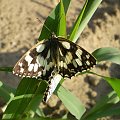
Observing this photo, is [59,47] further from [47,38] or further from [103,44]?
[103,44]

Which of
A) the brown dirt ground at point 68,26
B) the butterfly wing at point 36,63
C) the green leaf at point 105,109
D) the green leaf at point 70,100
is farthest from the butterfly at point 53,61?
the brown dirt ground at point 68,26

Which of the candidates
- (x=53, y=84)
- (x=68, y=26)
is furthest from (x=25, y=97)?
(x=68, y=26)

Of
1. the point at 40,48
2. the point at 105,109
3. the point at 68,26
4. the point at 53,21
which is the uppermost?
the point at 53,21

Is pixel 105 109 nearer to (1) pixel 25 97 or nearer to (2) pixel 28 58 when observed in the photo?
(1) pixel 25 97

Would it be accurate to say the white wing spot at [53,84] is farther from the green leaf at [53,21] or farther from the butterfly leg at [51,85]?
the green leaf at [53,21]

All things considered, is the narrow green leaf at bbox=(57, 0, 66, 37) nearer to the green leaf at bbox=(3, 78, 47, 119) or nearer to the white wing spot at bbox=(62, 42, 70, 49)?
the white wing spot at bbox=(62, 42, 70, 49)
